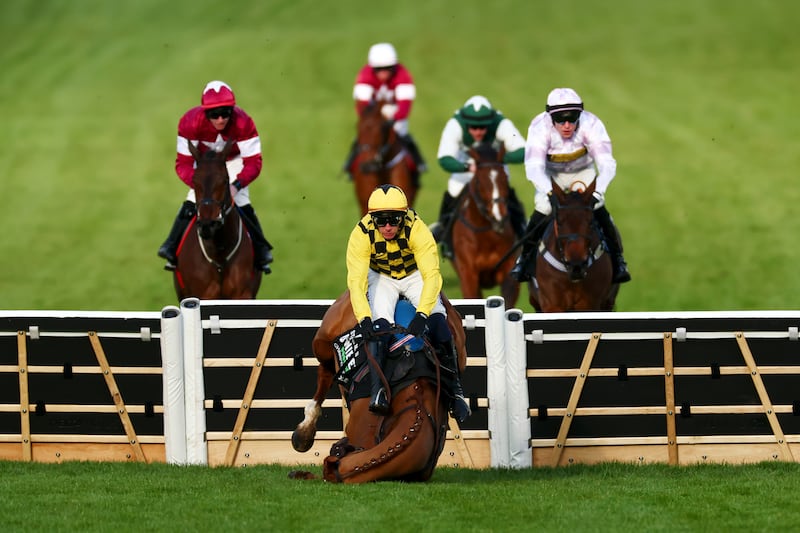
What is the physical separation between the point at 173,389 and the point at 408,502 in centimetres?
325

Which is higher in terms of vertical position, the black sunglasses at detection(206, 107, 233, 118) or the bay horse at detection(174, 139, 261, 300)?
the black sunglasses at detection(206, 107, 233, 118)

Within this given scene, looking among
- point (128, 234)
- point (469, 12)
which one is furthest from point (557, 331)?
point (469, 12)

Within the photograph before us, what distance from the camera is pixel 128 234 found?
2903 centimetres

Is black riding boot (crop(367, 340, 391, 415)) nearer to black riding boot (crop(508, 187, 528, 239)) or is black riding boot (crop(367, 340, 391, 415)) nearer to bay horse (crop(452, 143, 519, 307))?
bay horse (crop(452, 143, 519, 307))

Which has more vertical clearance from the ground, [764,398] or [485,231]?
[485,231]

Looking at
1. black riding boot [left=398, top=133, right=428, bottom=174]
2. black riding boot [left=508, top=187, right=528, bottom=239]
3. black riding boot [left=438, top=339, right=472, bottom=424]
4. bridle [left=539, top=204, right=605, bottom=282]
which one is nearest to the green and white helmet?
black riding boot [left=508, top=187, right=528, bottom=239]

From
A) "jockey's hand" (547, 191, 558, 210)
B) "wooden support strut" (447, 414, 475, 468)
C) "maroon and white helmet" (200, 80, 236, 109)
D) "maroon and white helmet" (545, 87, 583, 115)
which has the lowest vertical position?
"wooden support strut" (447, 414, 475, 468)

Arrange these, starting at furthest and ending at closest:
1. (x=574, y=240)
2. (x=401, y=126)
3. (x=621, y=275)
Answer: (x=401, y=126) < (x=621, y=275) < (x=574, y=240)

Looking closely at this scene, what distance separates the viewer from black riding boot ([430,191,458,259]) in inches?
771

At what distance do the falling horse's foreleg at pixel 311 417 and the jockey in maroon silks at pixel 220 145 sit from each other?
4.34 m

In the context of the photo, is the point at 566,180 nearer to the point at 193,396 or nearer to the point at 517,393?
the point at 517,393

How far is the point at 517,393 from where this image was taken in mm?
12414

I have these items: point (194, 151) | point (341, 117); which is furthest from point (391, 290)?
point (341, 117)

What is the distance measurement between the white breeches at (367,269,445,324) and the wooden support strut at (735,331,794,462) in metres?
2.45
